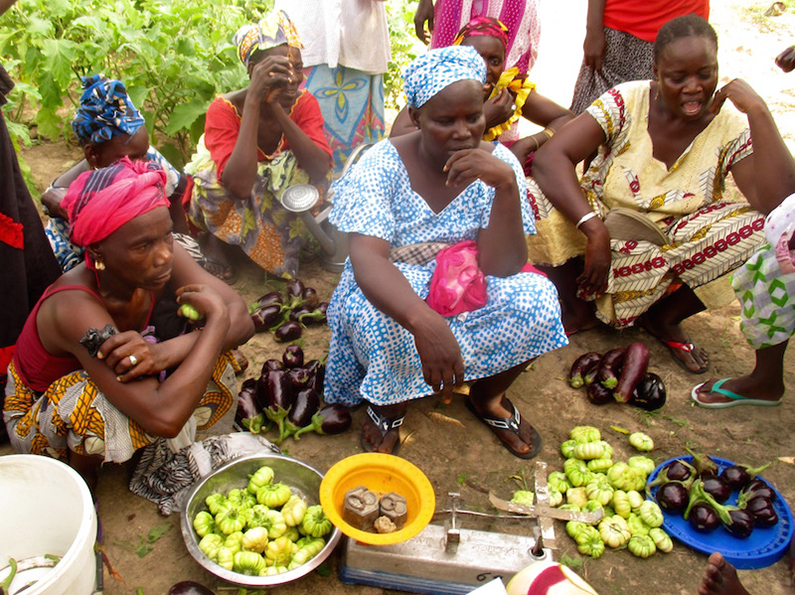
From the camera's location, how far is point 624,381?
11.1ft

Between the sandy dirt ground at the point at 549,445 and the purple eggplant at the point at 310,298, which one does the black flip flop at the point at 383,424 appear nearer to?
the sandy dirt ground at the point at 549,445

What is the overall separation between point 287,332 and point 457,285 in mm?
1361

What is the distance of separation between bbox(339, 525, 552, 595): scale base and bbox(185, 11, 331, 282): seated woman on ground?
229 cm

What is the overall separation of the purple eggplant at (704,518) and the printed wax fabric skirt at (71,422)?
81.9 inches

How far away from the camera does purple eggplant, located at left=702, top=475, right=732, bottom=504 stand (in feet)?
8.95

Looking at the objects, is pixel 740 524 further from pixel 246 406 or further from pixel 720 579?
pixel 246 406

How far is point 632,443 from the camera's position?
3.14 m

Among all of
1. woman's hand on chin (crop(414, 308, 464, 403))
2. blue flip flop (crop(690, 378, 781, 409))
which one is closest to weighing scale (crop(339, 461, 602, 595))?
woman's hand on chin (crop(414, 308, 464, 403))

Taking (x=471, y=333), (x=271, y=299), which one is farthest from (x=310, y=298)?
(x=471, y=333)

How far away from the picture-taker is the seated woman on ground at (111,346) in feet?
7.38

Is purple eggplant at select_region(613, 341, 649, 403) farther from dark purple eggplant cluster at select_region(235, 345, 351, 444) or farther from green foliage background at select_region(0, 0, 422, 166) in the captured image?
green foliage background at select_region(0, 0, 422, 166)

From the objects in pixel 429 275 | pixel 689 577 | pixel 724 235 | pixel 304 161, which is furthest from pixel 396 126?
pixel 689 577

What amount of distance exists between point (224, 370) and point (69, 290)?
705 millimetres

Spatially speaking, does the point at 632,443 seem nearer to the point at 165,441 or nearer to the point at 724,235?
the point at 724,235
